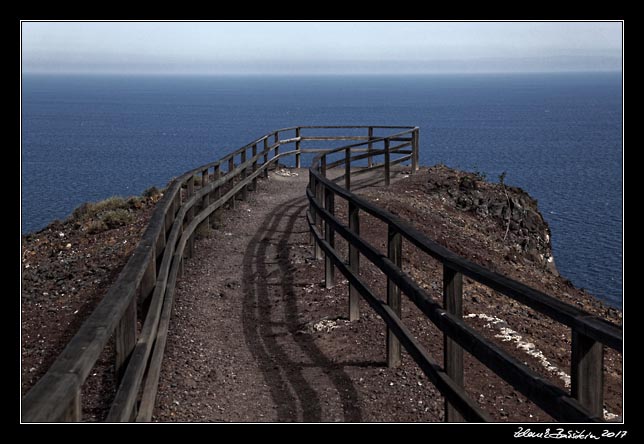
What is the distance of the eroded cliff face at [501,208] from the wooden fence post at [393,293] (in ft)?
46.3

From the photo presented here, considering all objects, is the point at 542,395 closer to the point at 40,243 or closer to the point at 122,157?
the point at 40,243

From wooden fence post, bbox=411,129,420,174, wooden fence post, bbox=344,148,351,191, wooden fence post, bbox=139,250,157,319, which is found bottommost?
wooden fence post, bbox=139,250,157,319

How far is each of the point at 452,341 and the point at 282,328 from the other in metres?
3.71

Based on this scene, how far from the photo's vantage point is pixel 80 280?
1231cm

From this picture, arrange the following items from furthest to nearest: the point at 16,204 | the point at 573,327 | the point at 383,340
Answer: the point at 383,340
the point at 16,204
the point at 573,327

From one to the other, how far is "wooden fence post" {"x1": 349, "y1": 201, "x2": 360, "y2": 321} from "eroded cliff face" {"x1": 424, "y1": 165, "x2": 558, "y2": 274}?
12.7 metres

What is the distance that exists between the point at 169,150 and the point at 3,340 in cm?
8865

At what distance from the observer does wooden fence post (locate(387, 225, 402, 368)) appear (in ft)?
23.9

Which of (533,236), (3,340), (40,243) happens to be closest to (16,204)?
(3,340)

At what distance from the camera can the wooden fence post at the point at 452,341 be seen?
18.1 ft

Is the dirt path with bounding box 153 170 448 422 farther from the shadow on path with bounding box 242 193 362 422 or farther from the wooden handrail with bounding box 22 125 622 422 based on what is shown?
the wooden handrail with bounding box 22 125 622 422

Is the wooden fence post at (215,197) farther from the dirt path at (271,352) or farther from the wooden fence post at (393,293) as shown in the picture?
the wooden fence post at (393,293)

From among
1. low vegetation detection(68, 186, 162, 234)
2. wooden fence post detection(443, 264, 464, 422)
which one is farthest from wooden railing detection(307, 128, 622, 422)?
low vegetation detection(68, 186, 162, 234)

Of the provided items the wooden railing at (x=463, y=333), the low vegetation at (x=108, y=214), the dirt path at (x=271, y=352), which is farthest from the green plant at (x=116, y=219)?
the wooden railing at (x=463, y=333)
